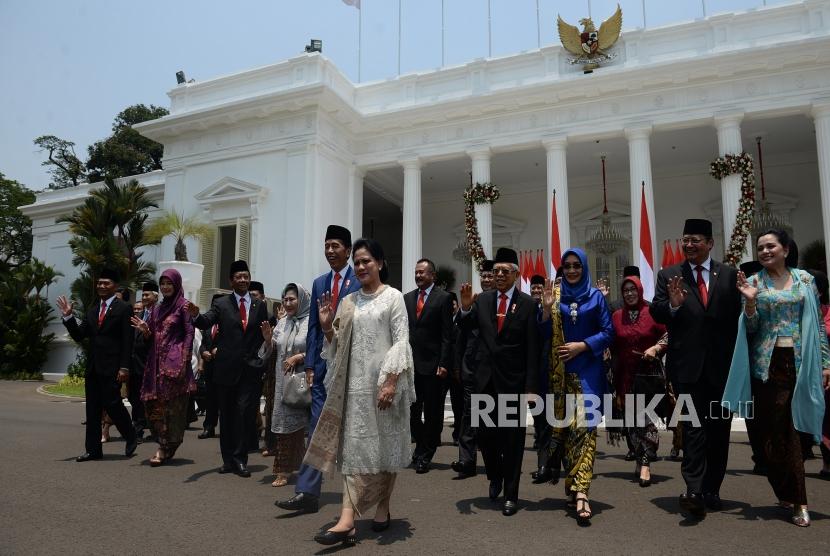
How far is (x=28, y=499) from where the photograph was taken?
4355 millimetres

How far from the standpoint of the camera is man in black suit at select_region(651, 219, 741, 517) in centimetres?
405

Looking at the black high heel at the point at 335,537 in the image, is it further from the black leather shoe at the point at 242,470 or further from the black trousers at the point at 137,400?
the black trousers at the point at 137,400

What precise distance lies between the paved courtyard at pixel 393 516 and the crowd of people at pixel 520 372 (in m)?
0.19

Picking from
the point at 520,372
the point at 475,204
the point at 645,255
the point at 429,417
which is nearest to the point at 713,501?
the point at 520,372

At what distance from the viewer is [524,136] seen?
15.1m

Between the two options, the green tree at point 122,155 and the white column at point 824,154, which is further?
the green tree at point 122,155

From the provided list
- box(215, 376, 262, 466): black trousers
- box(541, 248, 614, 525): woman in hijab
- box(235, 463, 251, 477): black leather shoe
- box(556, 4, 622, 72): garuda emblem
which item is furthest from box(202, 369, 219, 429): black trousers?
box(556, 4, 622, 72): garuda emblem

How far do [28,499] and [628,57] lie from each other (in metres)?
15.0

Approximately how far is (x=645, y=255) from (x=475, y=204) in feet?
15.1

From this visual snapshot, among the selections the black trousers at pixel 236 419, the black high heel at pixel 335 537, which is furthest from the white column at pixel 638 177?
the black high heel at pixel 335 537

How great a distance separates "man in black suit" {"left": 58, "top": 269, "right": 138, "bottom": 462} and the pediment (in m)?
9.74

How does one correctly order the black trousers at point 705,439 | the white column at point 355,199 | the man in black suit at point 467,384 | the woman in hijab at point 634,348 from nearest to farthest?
the black trousers at point 705,439 < the woman in hijab at point 634,348 < the man in black suit at point 467,384 < the white column at point 355,199

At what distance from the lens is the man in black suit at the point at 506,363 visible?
420 centimetres

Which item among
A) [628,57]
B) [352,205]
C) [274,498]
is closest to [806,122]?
[628,57]
